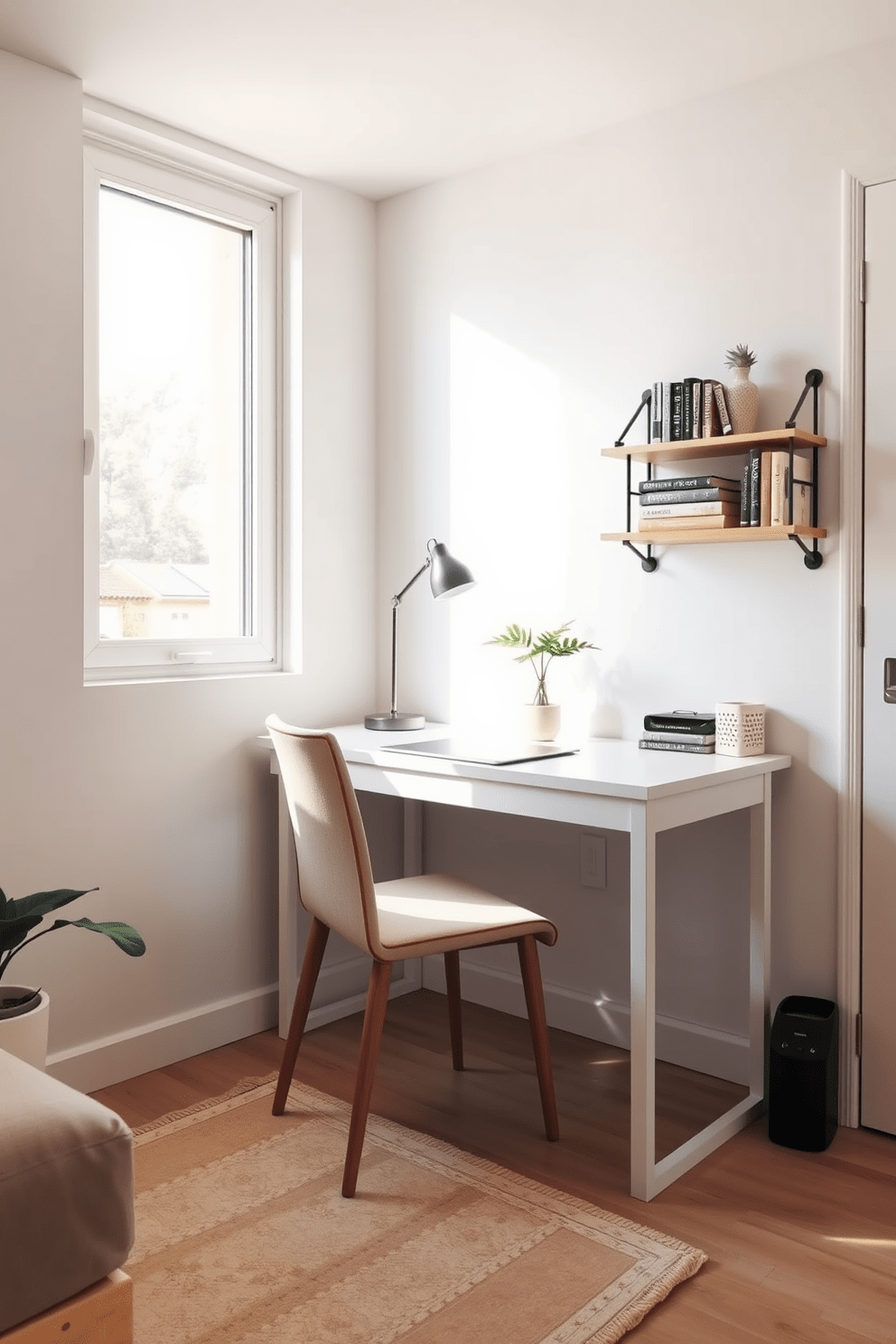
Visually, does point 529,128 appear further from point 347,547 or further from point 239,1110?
point 239,1110

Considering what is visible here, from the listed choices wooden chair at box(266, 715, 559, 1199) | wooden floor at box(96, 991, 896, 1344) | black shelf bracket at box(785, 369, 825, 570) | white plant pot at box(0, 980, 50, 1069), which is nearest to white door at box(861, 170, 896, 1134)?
black shelf bracket at box(785, 369, 825, 570)

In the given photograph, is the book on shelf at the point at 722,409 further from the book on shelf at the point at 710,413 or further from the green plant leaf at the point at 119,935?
the green plant leaf at the point at 119,935

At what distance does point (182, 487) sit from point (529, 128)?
125 cm

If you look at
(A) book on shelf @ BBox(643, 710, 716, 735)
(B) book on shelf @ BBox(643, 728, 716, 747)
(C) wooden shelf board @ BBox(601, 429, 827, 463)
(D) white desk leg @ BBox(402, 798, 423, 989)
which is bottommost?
(D) white desk leg @ BBox(402, 798, 423, 989)

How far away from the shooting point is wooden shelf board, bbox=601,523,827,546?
7.34ft

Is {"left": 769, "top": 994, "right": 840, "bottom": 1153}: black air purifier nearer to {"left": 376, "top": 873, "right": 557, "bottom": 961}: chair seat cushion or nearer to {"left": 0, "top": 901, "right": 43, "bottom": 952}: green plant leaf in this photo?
{"left": 376, "top": 873, "right": 557, "bottom": 961}: chair seat cushion

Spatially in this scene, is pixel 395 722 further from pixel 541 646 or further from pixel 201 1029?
pixel 201 1029

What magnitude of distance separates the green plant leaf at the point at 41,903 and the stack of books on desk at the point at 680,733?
127cm

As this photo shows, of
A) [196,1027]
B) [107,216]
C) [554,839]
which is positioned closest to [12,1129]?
[196,1027]

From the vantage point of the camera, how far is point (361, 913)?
6.63ft

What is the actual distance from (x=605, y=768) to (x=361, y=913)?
585 mm

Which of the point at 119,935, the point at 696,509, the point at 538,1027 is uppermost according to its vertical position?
the point at 696,509

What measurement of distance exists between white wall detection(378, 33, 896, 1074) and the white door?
81mm

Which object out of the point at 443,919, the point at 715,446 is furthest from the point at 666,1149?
the point at 715,446
